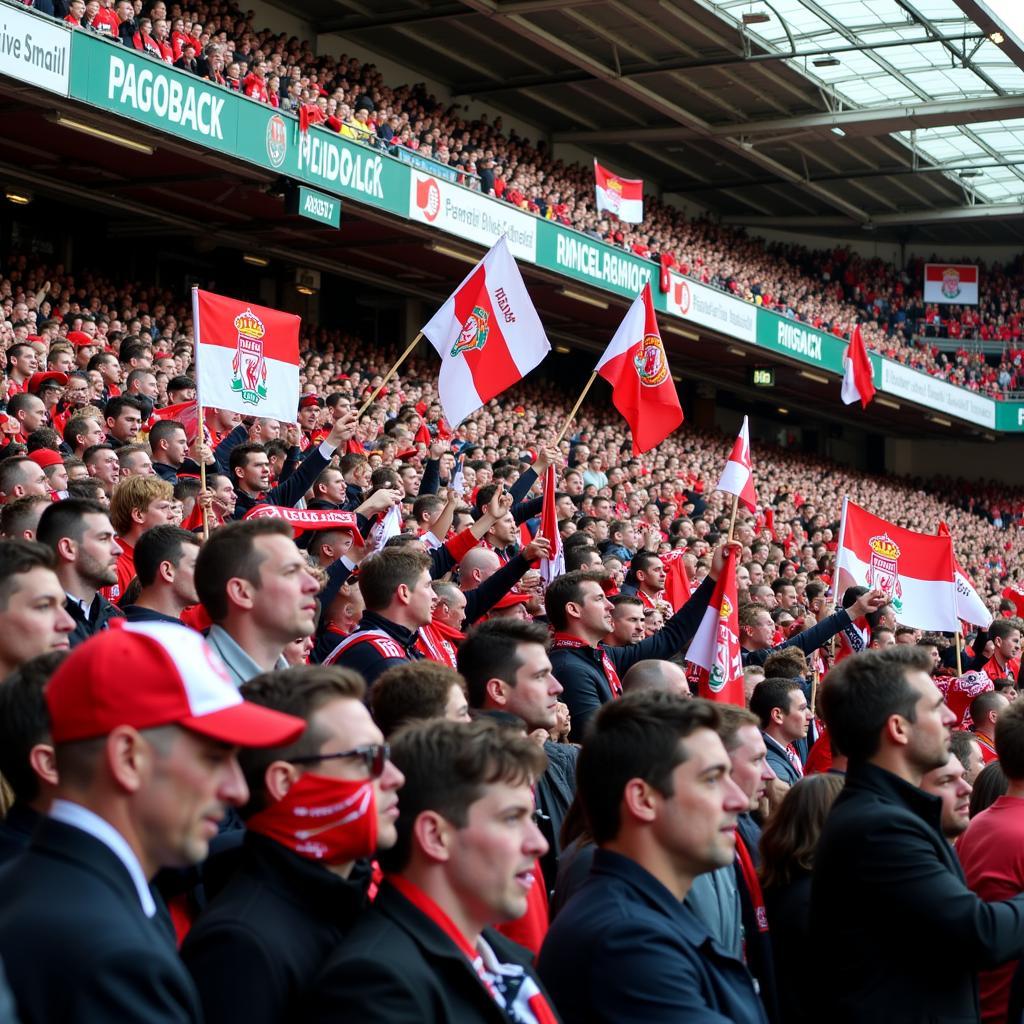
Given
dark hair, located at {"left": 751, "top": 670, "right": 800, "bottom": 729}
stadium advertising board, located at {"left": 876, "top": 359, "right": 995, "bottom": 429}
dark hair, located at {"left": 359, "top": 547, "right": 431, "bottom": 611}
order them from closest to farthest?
dark hair, located at {"left": 359, "top": 547, "right": 431, "bottom": 611}, dark hair, located at {"left": 751, "top": 670, "right": 800, "bottom": 729}, stadium advertising board, located at {"left": 876, "top": 359, "right": 995, "bottom": 429}

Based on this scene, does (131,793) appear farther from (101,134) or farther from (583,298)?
(583,298)

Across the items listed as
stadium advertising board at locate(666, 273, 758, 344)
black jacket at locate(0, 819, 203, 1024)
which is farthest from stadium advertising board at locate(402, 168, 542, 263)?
black jacket at locate(0, 819, 203, 1024)

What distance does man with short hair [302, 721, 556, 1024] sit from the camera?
8.11 ft

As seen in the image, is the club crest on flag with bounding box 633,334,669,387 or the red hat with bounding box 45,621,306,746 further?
the club crest on flag with bounding box 633,334,669,387

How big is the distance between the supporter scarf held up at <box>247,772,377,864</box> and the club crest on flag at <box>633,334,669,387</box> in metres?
7.87

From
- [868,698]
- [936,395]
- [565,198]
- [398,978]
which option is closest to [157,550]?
[868,698]

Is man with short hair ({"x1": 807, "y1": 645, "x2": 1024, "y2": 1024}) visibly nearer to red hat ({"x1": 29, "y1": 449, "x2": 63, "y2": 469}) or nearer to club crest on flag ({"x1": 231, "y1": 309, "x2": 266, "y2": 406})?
red hat ({"x1": 29, "y1": 449, "x2": 63, "y2": 469})

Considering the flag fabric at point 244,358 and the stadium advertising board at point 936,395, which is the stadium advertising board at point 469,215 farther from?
the stadium advertising board at point 936,395

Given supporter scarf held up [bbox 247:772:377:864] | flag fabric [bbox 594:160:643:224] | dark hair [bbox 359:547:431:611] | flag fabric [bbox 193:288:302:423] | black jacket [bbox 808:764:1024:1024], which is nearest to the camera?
supporter scarf held up [bbox 247:772:377:864]

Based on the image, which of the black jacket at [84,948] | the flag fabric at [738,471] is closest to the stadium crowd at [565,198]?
the flag fabric at [738,471]

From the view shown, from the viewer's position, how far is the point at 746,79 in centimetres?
2641

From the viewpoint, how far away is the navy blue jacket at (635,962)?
2.84 metres

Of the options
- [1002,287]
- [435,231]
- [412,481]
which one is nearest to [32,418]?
[412,481]

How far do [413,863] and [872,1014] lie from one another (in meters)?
1.25
